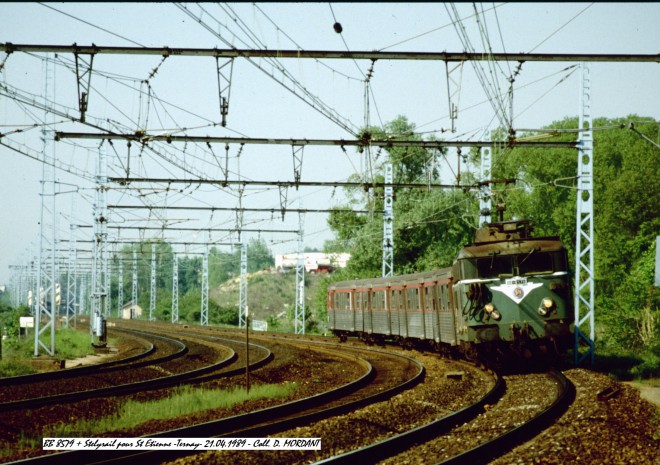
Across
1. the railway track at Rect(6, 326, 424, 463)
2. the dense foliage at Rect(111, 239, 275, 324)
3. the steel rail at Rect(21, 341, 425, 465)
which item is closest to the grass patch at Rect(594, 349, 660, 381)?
the railway track at Rect(6, 326, 424, 463)

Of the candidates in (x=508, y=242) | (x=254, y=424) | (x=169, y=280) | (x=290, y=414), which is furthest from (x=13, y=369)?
(x=169, y=280)

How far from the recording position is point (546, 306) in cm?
1862

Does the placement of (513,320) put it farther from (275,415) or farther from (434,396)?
(275,415)

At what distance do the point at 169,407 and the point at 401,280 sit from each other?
14.7 meters

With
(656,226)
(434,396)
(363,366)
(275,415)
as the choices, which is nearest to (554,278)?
(434,396)

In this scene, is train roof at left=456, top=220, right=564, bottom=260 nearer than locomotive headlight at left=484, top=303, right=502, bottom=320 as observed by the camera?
No

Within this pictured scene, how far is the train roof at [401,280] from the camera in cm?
2285

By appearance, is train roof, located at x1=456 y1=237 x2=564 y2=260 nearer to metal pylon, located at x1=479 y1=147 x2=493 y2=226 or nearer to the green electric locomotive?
the green electric locomotive

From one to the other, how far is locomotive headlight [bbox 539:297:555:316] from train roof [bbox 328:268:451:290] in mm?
3296

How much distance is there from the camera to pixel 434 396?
51.5 feet

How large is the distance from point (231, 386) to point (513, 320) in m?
6.95

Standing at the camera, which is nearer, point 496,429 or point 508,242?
point 496,429

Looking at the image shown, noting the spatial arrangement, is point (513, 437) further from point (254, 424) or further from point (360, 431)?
point (254, 424)

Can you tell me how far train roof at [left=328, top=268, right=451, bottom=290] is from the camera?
75.0 feet
